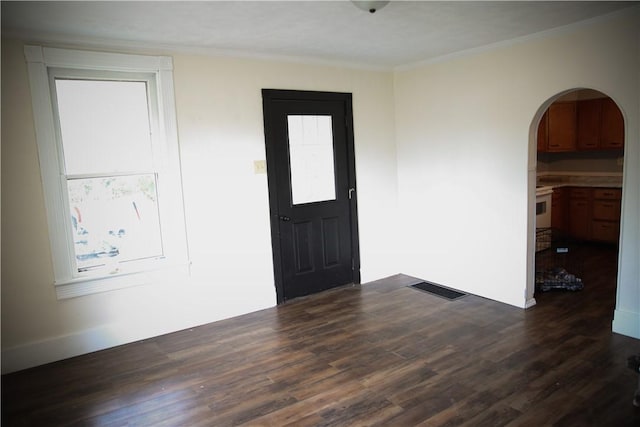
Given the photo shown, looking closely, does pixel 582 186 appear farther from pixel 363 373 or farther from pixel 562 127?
pixel 363 373

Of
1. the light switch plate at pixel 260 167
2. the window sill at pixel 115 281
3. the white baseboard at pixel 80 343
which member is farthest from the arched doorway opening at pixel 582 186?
the white baseboard at pixel 80 343

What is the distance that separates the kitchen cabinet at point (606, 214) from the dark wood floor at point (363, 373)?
215 cm

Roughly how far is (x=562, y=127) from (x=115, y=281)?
630 cm

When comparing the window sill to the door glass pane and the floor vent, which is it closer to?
the door glass pane

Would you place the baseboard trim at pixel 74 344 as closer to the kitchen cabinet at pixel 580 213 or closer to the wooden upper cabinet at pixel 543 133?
the kitchen cabinet at pixel 580 213

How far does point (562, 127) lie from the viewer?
6633 millimetres

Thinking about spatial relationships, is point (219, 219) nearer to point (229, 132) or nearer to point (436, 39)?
point (229, 132)

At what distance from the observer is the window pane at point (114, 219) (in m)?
3.62

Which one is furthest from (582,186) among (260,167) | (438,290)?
(260,167)

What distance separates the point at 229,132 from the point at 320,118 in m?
1.04

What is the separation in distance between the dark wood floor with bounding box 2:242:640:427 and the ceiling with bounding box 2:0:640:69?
243cm

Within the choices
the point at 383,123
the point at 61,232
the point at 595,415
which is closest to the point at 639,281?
the point at 595,415

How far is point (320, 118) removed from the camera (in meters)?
4.70

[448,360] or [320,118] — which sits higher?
[320,118]
